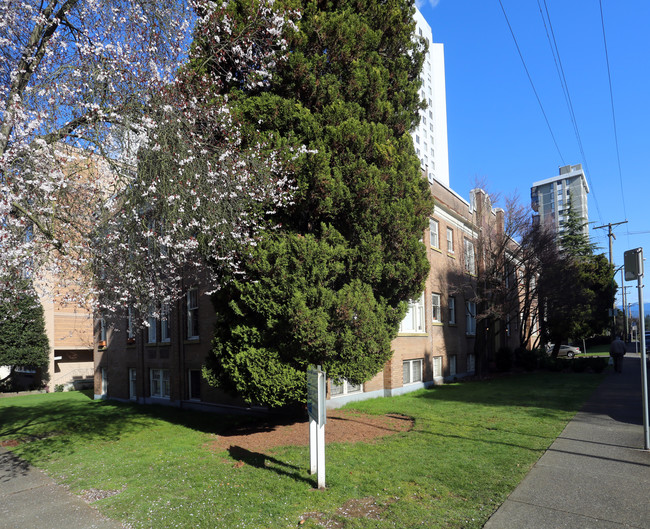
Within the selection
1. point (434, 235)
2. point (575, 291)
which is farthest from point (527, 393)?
point (575, 291)

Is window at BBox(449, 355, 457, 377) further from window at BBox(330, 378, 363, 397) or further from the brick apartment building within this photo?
window at BBox(330, 378, 363, 397)

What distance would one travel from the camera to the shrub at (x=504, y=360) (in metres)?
26.4

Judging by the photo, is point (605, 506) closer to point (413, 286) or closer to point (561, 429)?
point (561, 429)

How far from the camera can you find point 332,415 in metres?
12.7

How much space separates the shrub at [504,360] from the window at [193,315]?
17.1 metres

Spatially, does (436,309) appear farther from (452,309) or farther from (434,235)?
(434,235)

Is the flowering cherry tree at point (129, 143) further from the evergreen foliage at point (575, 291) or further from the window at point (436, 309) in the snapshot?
the evergreen foliage at point (575, 291)

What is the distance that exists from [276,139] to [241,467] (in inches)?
241

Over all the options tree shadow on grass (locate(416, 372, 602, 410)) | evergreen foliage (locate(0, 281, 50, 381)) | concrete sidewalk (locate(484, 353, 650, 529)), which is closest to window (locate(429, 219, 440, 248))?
tree shadow on grass (locate(416, 372, 602, 410))

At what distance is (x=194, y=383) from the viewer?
56.8 ft

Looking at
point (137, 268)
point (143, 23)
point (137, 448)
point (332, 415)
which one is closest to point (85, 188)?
point (137, 268)

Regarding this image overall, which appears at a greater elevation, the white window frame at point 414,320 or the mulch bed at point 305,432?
the white window frame at point 414,320

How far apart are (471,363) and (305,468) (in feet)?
63.0

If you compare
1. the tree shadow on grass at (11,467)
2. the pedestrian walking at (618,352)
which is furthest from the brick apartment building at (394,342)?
the pedestrian walking at (618,352)
